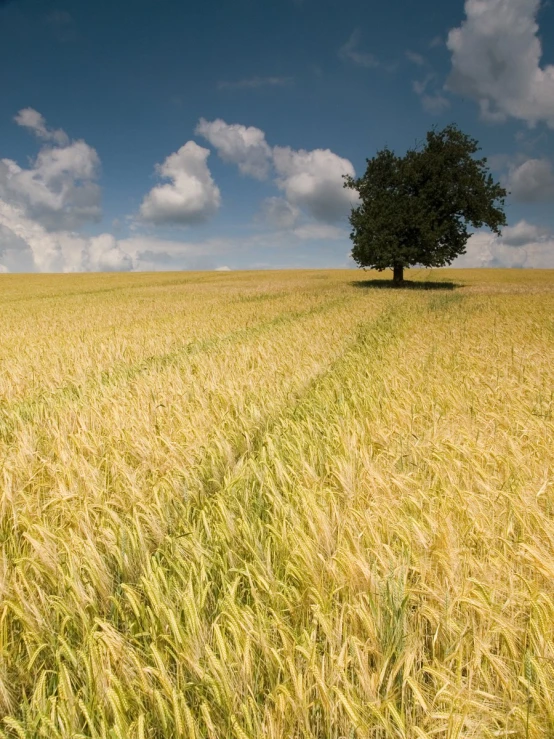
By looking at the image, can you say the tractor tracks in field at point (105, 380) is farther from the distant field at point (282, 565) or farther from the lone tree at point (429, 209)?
the lone tree at point (429, 209)

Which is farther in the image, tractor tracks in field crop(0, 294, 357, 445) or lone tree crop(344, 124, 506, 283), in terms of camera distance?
lone tree crop(344, 124, 506, 283)

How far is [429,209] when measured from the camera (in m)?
31.4

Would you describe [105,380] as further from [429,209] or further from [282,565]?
[429,209]

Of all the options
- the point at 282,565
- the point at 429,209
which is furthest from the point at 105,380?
the point at 429,209

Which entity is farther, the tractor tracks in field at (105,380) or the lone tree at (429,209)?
the lone tree at (429,209)

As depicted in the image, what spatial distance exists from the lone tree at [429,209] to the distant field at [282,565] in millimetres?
27894

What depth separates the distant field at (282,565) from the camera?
4.23ft

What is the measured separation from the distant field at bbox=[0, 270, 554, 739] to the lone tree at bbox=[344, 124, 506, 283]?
1098 inches

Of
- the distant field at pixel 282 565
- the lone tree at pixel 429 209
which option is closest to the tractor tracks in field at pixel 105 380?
the distant field at pixel 282 565

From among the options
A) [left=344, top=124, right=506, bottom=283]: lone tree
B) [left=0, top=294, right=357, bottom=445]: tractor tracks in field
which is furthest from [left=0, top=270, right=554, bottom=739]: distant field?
[left=344, top=124, right=506, bottom=283]: lone tree

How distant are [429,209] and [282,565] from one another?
34.2 meters

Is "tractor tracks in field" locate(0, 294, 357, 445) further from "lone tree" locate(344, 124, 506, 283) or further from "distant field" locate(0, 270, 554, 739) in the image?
"lone tree" locate(344, 124, 506, 283)

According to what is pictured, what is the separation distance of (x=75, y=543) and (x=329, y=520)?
1.32 m

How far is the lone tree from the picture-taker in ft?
100
